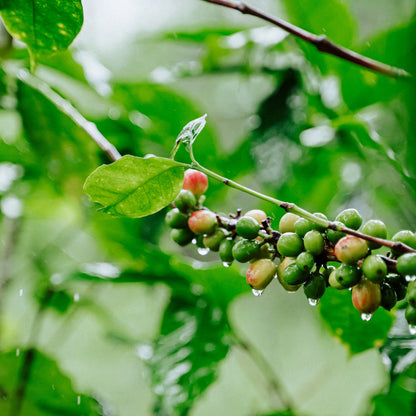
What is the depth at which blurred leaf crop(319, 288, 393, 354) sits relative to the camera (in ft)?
1.52

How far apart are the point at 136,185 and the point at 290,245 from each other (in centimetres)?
11

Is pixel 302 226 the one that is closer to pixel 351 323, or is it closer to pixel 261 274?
pixel 261 274

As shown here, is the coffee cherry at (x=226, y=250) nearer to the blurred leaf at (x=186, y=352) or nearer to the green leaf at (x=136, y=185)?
the green leaf at (x=136, y=185)

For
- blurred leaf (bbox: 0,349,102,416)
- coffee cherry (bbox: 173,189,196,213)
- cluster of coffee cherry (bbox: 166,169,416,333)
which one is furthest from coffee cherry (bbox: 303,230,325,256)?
blurred leaf (bbox: 0,349,102,416)

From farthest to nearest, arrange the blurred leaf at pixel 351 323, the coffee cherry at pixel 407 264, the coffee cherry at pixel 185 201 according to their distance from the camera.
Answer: the blurred leaf at pixel 351 323 < the coffee cherry at pixel 185 201 < the coffee cherry at pixel 407 264

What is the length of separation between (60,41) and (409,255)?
0.33 meters

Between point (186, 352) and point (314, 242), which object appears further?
point (186, 352)

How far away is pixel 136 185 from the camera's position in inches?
12.6

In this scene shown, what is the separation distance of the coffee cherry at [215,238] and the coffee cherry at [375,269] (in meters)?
0.11

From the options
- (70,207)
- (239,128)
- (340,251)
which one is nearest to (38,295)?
(70,207)

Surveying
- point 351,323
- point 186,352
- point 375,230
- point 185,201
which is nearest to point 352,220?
point 375,230

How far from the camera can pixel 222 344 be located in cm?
59

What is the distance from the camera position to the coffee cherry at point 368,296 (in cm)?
→ 27

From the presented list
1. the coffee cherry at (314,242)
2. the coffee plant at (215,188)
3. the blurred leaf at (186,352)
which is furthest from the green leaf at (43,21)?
the blurred leaf at (186,352)
